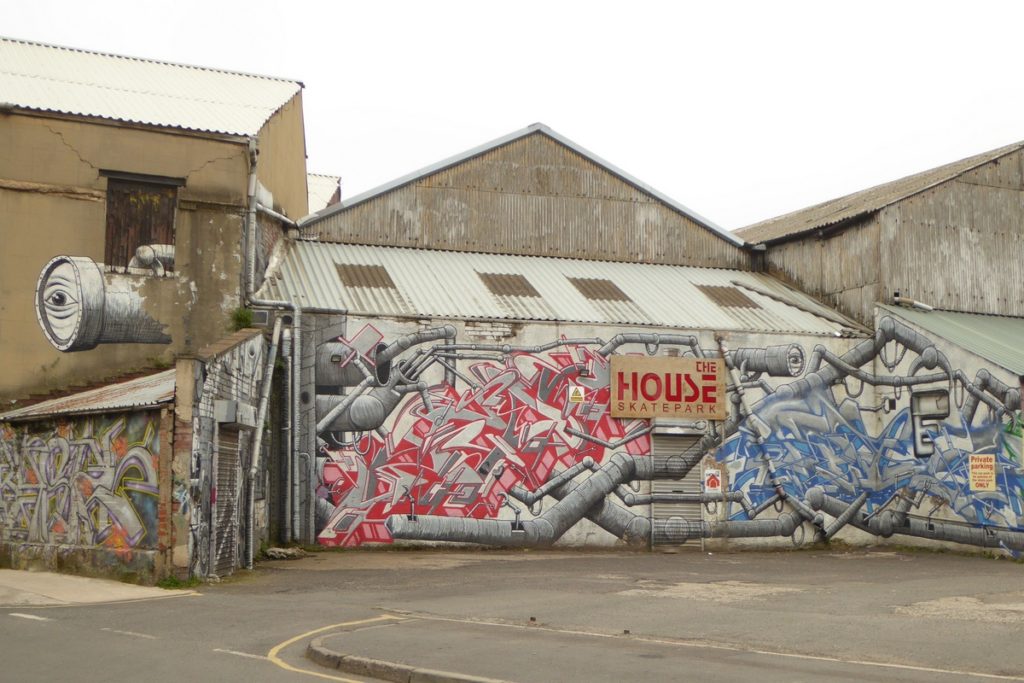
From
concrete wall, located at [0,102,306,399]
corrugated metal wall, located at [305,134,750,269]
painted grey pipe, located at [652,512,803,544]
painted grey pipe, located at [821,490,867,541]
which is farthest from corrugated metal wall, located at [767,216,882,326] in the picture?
concrete wall, located at [0,102,306,399]

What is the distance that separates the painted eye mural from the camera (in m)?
21.6

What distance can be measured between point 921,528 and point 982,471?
2.24 metres

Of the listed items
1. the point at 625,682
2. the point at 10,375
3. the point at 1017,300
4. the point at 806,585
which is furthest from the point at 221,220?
the point at 1017,300

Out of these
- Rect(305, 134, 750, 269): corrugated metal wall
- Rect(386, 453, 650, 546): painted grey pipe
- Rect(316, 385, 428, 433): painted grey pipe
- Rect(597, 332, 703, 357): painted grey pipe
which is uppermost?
Rect(305, 134, 750, 269): corrugated metal wall

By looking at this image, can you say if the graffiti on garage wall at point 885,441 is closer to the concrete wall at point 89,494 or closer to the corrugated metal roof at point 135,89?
the concrete wall at point 89,494

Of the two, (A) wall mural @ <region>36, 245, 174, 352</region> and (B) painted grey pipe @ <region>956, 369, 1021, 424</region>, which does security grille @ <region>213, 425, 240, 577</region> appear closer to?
(A) wall mural @ <region>36, 245, 174, 352</region>

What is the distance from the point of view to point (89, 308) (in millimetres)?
21672

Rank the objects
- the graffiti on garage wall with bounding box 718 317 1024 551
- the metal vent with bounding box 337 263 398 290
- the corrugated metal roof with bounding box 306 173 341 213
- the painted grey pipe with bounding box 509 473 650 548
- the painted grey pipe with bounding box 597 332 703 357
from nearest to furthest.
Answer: the painted grey pipe with bounding box 509 473 650 548 → the graffiti on garage wall with bounding box 718 317 1024 551 → the painted grey pipe with bounding box 597 332 703 357 → the metal vent with bounding box 337 263 398 290 → the corrugated metal roof with bounding box 306 173 341 213

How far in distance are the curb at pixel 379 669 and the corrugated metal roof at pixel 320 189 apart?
26.1 metres

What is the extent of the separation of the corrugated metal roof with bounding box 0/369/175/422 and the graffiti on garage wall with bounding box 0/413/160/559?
0.67 ft

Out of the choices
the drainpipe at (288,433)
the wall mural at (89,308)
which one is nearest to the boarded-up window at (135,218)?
the wall mural at (89,308)

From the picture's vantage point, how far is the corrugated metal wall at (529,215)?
27.5m

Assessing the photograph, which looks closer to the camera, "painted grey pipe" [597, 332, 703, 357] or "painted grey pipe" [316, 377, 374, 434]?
"painted grey pipe" [316, 377, 374, 434]

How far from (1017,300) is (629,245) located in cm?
1022
